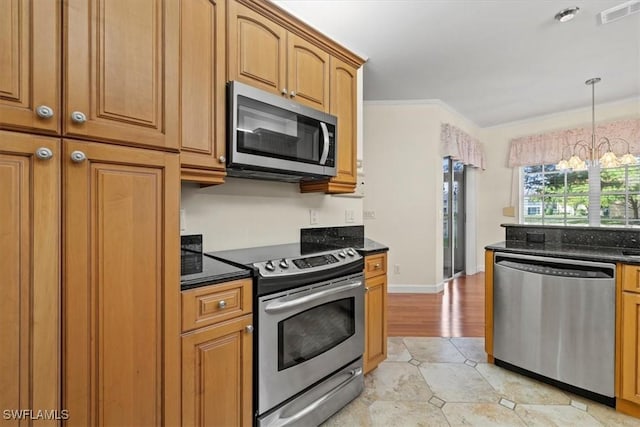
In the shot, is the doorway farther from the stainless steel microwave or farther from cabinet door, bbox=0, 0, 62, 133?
cabinet door, bbox=0, 0, 62, 133

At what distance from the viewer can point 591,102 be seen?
4270 millimetres

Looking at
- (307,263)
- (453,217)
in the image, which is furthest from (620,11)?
(453,217)

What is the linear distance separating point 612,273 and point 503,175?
4.03m

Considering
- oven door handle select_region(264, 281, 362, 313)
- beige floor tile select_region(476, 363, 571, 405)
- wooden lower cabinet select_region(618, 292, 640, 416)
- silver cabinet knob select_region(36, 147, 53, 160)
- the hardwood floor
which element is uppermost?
silver cabinet knob select_region(36, 147, 53, 160)

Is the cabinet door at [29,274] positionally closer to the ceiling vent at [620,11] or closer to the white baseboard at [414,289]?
the ceiling vent at [620,11]

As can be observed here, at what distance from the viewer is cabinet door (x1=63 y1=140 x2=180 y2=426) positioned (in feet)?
3.01

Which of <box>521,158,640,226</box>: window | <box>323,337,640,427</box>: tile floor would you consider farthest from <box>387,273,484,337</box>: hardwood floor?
<box>521,158,640,226</box>: window

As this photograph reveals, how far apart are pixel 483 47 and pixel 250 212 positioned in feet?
8.22

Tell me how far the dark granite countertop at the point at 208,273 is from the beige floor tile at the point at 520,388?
1.86 m

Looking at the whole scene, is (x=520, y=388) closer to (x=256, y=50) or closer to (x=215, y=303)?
(x=215, y=303)

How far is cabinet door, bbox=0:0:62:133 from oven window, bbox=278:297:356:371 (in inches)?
46.7

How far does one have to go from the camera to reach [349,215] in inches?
107

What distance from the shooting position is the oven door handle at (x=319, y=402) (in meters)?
1.51

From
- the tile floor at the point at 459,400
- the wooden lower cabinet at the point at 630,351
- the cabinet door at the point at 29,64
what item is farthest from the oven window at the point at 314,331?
the wooden lower cabinet at the point at 630,351
